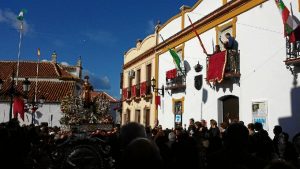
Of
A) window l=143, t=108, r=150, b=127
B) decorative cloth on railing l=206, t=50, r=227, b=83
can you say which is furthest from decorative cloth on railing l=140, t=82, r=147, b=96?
decorative cloth on railing l=206, t=50, r=227, b=83

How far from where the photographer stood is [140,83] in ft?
73.4

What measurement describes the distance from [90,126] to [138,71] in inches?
466

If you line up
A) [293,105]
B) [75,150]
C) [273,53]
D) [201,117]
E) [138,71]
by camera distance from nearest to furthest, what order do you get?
[75,150]
[293,105]
[273,53]
[201,117]
[138,71]

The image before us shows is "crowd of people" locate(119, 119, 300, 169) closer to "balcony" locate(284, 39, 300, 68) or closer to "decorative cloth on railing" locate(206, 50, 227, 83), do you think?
"balcony" locate(284, 39, 300, 68)

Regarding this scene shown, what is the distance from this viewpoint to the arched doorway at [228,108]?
1326 centimetres

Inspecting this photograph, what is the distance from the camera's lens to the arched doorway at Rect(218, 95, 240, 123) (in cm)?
1326

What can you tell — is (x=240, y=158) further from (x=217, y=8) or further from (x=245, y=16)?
(x=217, y=8)

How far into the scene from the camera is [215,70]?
44.9 feet

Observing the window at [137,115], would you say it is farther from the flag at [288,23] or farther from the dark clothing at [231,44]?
the flag at [288,23]

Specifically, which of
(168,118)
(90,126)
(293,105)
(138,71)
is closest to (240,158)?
(293,105)

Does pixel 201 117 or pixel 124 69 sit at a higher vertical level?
pixel 124 69

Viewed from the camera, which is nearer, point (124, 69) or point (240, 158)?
point (240, 158)

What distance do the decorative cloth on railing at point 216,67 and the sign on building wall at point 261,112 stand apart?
1.80m

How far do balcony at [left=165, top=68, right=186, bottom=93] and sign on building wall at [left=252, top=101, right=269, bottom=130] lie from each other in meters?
5.06
